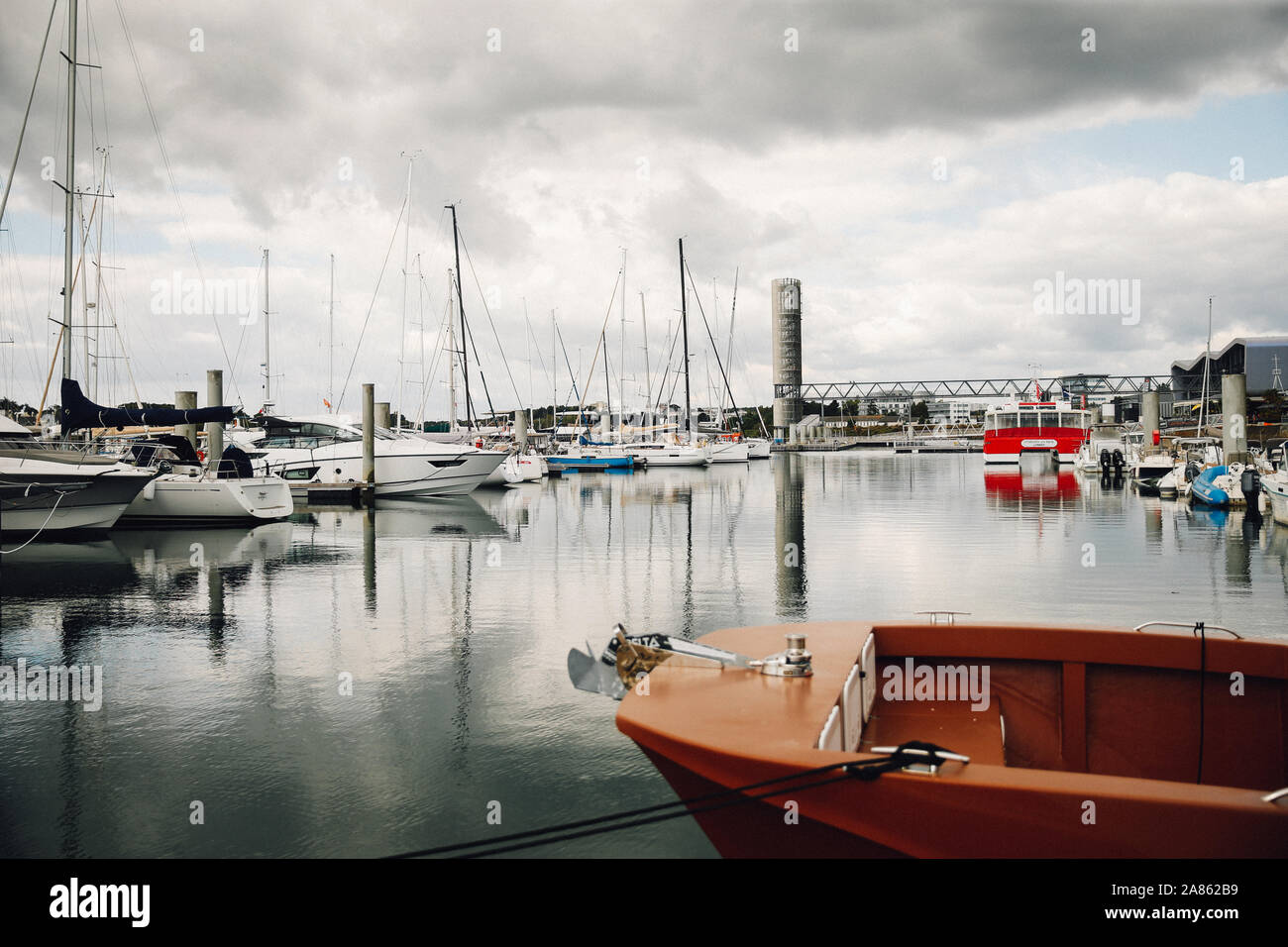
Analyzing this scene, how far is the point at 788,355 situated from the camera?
184 meters

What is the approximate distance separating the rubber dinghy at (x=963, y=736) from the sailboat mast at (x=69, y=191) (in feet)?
71.1

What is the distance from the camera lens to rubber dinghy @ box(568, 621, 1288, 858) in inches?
130

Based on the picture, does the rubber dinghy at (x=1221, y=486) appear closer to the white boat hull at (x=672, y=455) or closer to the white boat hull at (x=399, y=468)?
the white boat hull at (x=399, y=468)

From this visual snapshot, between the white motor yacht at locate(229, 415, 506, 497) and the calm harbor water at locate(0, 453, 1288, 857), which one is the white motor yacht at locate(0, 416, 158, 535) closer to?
the calm harbor water at locate(0, 453, 1288, 857)

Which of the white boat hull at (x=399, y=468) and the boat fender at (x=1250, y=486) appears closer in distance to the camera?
the boat fender at (x=1250, y=486)

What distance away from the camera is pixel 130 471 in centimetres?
2200

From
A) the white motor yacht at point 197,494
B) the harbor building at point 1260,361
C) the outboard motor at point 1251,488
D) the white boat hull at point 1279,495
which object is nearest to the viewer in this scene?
the white boat hull at point 1279,495

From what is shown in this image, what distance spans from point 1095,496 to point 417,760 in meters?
34.2

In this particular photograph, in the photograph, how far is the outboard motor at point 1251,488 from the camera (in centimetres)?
2783

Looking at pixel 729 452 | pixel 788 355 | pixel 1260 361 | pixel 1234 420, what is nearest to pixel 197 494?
pixel 1234 420

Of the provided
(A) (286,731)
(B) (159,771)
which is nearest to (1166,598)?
(A) (286,731)

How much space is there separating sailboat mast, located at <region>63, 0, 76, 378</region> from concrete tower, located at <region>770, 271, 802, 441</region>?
16154 centimetres

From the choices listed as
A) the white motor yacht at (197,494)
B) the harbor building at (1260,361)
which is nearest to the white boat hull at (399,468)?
the white motor yacht at (197,494)
